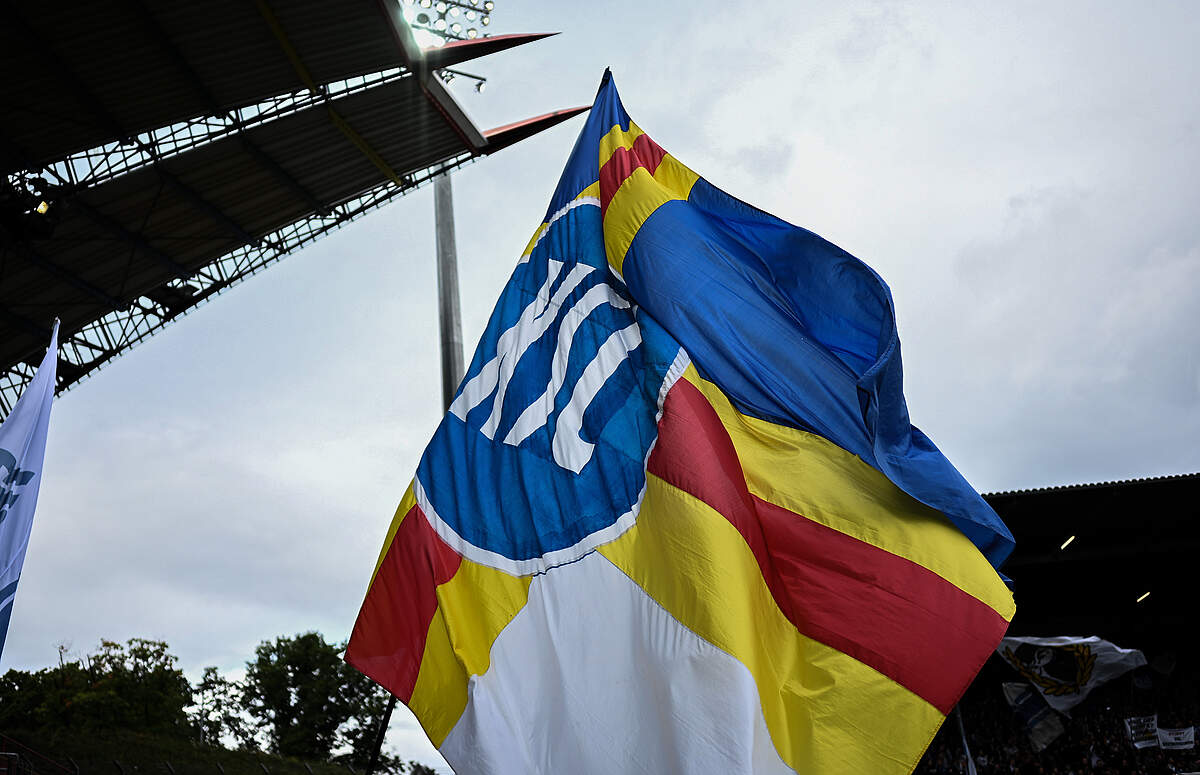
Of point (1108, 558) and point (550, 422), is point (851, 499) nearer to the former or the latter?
point (550, 422)

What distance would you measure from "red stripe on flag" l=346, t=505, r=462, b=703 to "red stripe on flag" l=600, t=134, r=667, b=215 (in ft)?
9.34

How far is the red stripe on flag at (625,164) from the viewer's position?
7.18 meters

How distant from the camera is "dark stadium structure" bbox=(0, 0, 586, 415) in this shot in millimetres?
16859

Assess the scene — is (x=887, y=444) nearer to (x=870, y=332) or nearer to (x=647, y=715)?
(x=870, y=332)

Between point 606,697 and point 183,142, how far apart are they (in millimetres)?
18448

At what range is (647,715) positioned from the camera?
4.62 metres

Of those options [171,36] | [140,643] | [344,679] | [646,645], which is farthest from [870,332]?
[344,679]

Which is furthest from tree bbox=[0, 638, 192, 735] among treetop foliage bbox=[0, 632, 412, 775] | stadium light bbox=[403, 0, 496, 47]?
stadium light bbox=[403, 0, 496, 47]

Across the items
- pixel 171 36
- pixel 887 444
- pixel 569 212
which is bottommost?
pixel 887 444

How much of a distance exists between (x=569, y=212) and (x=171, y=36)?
1278 cm

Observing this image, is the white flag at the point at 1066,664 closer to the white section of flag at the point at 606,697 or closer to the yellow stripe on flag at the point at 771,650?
the yellow stripe on flag at the point at 771,650

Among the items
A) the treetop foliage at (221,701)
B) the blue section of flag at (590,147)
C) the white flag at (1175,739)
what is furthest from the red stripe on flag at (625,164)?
the treetop foliage at (221,701)

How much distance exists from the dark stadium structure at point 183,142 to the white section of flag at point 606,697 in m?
14.4

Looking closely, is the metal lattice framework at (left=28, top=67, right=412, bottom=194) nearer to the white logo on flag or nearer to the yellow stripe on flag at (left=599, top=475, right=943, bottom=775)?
the white logo on flag
